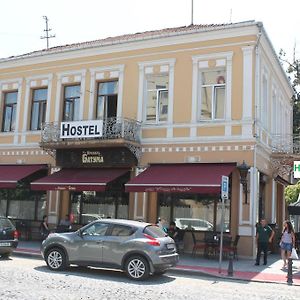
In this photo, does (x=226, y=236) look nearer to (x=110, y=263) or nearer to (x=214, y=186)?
(x=214, y=186)

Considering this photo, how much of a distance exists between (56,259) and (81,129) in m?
8.04

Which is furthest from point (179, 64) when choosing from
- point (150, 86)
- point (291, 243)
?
point (291, 243)

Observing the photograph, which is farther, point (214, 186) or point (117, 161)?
point (117, 161)

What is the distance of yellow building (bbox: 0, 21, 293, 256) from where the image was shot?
62.3 ft

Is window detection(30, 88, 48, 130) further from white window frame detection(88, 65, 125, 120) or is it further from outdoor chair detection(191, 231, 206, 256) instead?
outdoor chair detection(191, 231, 206, 256)

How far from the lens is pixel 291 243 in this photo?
16.5 meters

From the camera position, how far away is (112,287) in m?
11.4

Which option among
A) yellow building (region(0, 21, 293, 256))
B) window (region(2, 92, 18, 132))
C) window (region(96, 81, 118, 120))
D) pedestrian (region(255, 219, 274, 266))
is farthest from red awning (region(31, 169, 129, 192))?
pedestrian (region(255, 219, 274, 266))

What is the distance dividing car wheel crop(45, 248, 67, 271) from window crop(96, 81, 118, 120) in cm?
930

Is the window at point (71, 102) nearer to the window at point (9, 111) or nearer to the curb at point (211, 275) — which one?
the window at point (9, 111)

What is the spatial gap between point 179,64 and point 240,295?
1185 cm

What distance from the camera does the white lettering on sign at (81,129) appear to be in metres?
20.3

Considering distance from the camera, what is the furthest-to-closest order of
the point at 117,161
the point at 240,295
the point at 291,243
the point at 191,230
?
the point at 117,161 < the point at 191,230 < the point at 291,243 < the point at 240,295

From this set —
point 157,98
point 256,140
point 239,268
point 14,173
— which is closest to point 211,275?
point 239,268
